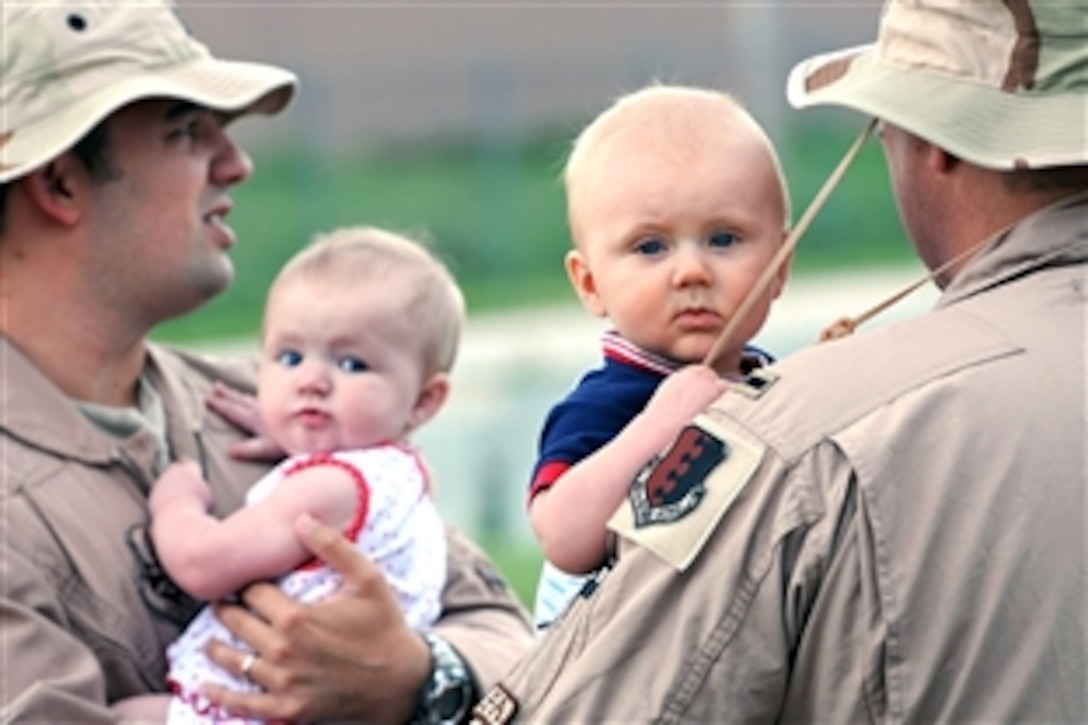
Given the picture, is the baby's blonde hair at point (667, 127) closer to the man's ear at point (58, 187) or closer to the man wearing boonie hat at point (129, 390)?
the man wearing boonie hat at point (129, 390)

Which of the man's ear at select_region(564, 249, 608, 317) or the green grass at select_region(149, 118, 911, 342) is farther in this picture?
the green grass at select_region(149, 118, 911, 342)

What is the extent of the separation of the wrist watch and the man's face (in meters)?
0.96

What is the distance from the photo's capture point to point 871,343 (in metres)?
2.38

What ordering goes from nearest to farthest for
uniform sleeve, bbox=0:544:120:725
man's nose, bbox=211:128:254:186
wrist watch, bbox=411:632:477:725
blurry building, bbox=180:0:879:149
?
uniform sleeve, bbox=0:544:120:725, wrist watch, bbox=411:632:477:725, man's nose, bbox=211:128:254:186, blurry building, bbox=180:0:879:149

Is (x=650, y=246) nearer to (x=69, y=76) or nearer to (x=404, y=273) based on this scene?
(x=404, y=273)

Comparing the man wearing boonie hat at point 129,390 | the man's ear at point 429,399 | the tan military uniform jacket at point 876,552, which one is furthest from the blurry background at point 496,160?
the tan military uniform jacket at point 876,552

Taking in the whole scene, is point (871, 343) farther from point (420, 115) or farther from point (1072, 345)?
point (420, 115)

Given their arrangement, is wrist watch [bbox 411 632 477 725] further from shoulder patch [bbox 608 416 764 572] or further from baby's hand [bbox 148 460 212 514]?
shoulder patch [bbox 608 416 764 572]

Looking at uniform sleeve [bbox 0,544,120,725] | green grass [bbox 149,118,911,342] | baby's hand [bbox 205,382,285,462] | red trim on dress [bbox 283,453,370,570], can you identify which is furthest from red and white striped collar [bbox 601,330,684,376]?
green grass [bbox 149,118,911,342]

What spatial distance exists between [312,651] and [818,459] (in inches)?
56.6

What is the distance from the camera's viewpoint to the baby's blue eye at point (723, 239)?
2.79m

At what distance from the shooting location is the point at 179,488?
12.3ft

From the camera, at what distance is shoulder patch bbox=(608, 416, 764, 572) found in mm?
2289

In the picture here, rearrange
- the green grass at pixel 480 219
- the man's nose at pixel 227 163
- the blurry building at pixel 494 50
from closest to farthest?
the man's nose at pixel 227 163
the green grass at pixel 480 219
the blurry building at pixel 494 50
